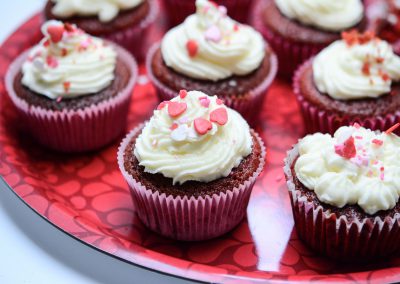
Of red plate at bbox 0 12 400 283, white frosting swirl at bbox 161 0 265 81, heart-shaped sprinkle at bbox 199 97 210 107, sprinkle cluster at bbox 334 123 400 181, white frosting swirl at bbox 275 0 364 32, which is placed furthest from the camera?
white frosting swirl at bbox 275 0 364 32

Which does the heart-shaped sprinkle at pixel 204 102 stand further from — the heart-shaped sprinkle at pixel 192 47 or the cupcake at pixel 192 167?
the heart-shaped sprinkle at pixel 192 47

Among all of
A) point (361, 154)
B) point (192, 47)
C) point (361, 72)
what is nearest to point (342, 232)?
point (361, 154)

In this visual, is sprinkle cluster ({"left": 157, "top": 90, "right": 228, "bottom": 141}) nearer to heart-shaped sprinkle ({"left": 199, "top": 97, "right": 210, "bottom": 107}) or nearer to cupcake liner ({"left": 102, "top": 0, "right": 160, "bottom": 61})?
heart-shaped sprinkle ({"left": 199, "top": 97, "right": 210, "bottom": 107})

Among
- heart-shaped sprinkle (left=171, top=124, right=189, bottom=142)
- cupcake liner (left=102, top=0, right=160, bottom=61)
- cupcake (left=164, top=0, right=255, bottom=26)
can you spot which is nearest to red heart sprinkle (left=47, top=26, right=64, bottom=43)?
cupcake liner (left=102, top=0, right=160, bottom=61)

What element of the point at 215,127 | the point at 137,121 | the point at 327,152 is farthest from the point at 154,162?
the point at 137,121

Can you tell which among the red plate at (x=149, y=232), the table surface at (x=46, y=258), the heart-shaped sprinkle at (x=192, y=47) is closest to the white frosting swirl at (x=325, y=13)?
the red plate at (x=149, y=232)

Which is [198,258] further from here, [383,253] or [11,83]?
[11,83]
